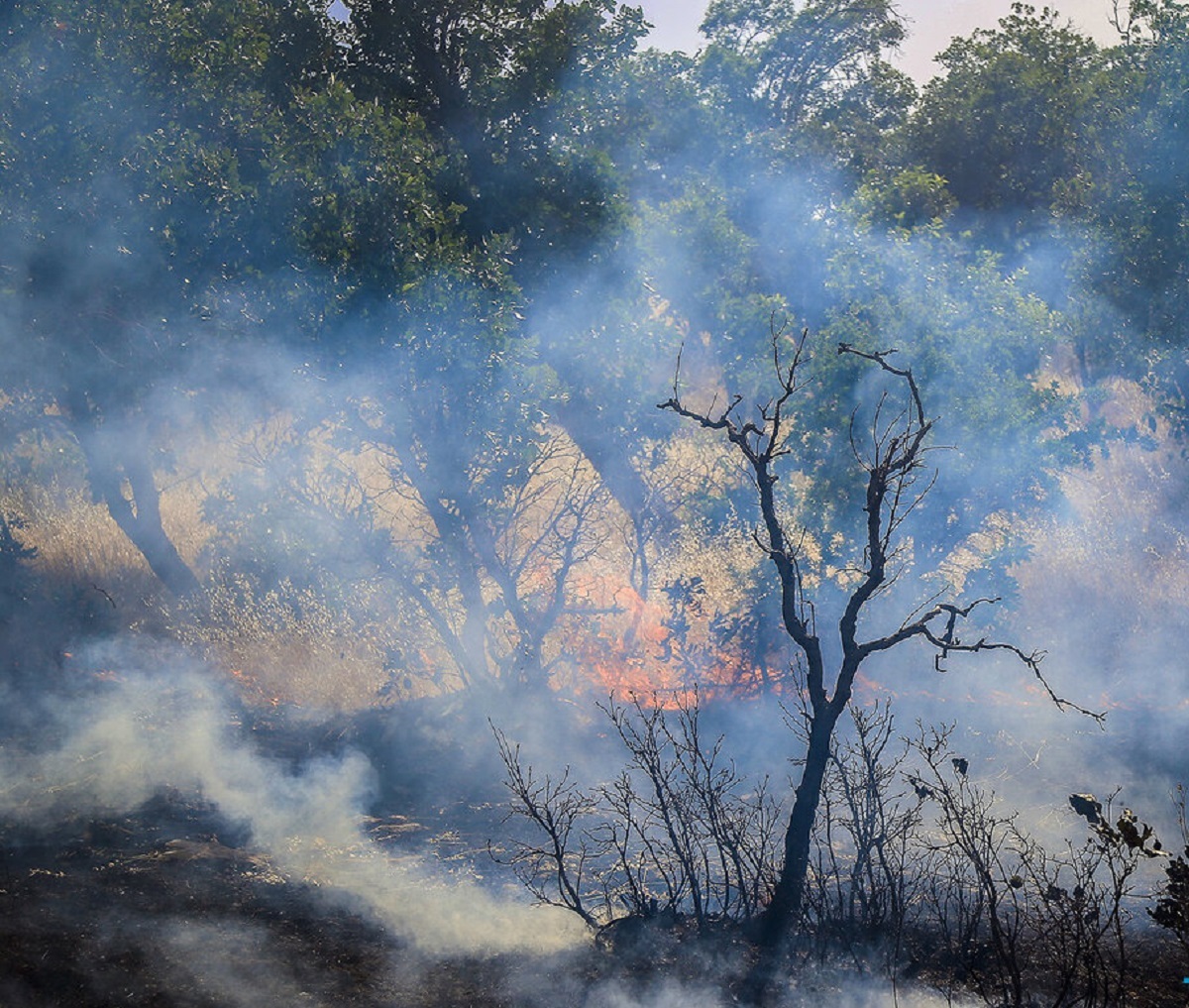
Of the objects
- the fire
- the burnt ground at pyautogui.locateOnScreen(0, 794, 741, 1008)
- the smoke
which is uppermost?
the fire

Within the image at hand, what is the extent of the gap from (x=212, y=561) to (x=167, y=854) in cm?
781

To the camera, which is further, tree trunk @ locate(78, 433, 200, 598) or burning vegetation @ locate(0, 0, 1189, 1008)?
tree trunk @ locate(78, 433, 200, 598)

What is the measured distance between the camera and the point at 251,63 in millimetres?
14156

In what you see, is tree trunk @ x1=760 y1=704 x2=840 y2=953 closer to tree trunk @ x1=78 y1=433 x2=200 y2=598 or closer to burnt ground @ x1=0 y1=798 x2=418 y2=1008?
burnt ground @ x1=0 y1=798 x2=418 y2=1008

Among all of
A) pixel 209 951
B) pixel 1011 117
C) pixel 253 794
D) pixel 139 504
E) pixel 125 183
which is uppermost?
pixel 1011 117

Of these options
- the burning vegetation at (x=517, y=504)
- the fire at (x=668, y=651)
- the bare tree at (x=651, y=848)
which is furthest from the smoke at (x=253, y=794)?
the fire at (x=668, y=651)

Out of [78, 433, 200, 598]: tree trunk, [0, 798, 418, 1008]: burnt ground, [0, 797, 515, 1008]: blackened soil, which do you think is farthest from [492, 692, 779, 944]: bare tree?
[78, 433, 200, 598]: tree trunk

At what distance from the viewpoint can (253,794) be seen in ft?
39.2

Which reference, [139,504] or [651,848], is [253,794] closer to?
[651,848]

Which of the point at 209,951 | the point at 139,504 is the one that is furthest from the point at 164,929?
the point at 139,504

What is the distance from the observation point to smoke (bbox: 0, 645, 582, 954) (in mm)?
9516

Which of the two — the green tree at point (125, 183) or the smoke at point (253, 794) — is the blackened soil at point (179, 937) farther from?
the green tree at point (125, 183)

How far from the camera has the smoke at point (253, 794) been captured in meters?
9.52

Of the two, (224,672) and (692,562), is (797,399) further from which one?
(224,672)
